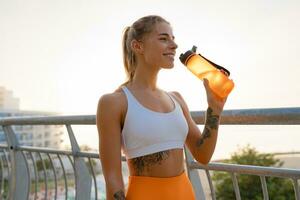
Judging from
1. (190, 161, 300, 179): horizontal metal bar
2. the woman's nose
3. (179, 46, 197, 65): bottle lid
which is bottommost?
(190, 161, 300, 179): horizontal metal bar

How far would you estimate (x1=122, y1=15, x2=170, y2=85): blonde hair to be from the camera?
1789 millimetres

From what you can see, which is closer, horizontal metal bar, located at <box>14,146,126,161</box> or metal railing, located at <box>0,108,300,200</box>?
metal railing, located at <box>0,108,300,200</box>

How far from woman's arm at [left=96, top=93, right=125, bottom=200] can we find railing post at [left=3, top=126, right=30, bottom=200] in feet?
7.79

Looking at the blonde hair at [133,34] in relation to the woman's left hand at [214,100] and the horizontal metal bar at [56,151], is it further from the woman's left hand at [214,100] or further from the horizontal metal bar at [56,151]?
the horizontal metal bar at [56,151]

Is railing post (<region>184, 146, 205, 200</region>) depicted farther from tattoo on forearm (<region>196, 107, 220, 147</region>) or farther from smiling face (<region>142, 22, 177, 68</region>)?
smiling face (<region>142, 22, 177, 68</region>)

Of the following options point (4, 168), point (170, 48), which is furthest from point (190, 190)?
point (4, 168)

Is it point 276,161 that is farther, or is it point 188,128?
point 276,161

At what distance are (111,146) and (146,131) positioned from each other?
16cm

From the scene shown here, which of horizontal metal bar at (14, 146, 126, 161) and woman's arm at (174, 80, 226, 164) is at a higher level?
woman's arm at (174, 80, 226, 164)

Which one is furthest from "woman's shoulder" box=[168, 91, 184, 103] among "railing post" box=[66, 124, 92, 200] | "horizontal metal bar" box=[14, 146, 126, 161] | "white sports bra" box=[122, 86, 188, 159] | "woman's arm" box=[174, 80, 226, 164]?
"railing post" box=[66, 124, 92, 200]

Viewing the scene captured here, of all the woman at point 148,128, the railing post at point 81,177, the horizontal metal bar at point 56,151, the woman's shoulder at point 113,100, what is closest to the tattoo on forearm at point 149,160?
the woman at point 148,128

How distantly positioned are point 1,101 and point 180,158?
110623mm

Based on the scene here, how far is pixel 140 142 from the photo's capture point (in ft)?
5.56

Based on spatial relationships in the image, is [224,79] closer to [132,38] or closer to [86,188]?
[132,38]
